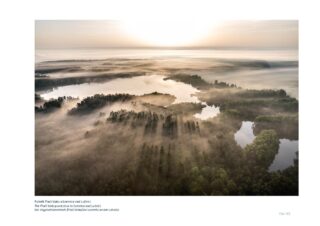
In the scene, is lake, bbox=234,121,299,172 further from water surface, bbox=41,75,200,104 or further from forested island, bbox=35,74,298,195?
water surface, bbox=41,75,200,104

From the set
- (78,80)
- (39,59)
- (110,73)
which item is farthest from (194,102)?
(39,59)

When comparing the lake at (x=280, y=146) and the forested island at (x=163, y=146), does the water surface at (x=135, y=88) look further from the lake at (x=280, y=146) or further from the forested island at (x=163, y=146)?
the lake at (x=280, y=146)

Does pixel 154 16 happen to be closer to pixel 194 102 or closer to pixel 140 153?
pixel 194 102

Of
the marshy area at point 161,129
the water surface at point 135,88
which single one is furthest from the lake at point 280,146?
the water surface at point 135,88

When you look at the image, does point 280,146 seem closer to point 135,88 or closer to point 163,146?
point 163,146

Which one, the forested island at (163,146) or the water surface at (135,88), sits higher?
the water surface at (135,88)

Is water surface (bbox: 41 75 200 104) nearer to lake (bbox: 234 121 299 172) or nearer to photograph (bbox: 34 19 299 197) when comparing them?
photograph (bbox: 34 19 299 197)

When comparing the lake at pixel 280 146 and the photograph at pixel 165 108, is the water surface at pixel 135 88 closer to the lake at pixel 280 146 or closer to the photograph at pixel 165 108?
the photograph at pixel 165 108

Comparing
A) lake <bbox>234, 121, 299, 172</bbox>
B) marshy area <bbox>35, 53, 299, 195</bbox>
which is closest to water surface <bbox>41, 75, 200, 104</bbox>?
marshy area <bbox>35, 53, 299, 195</bbox>

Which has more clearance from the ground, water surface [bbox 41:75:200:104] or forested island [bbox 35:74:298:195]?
water surface [bbox 41:75:200:104]
